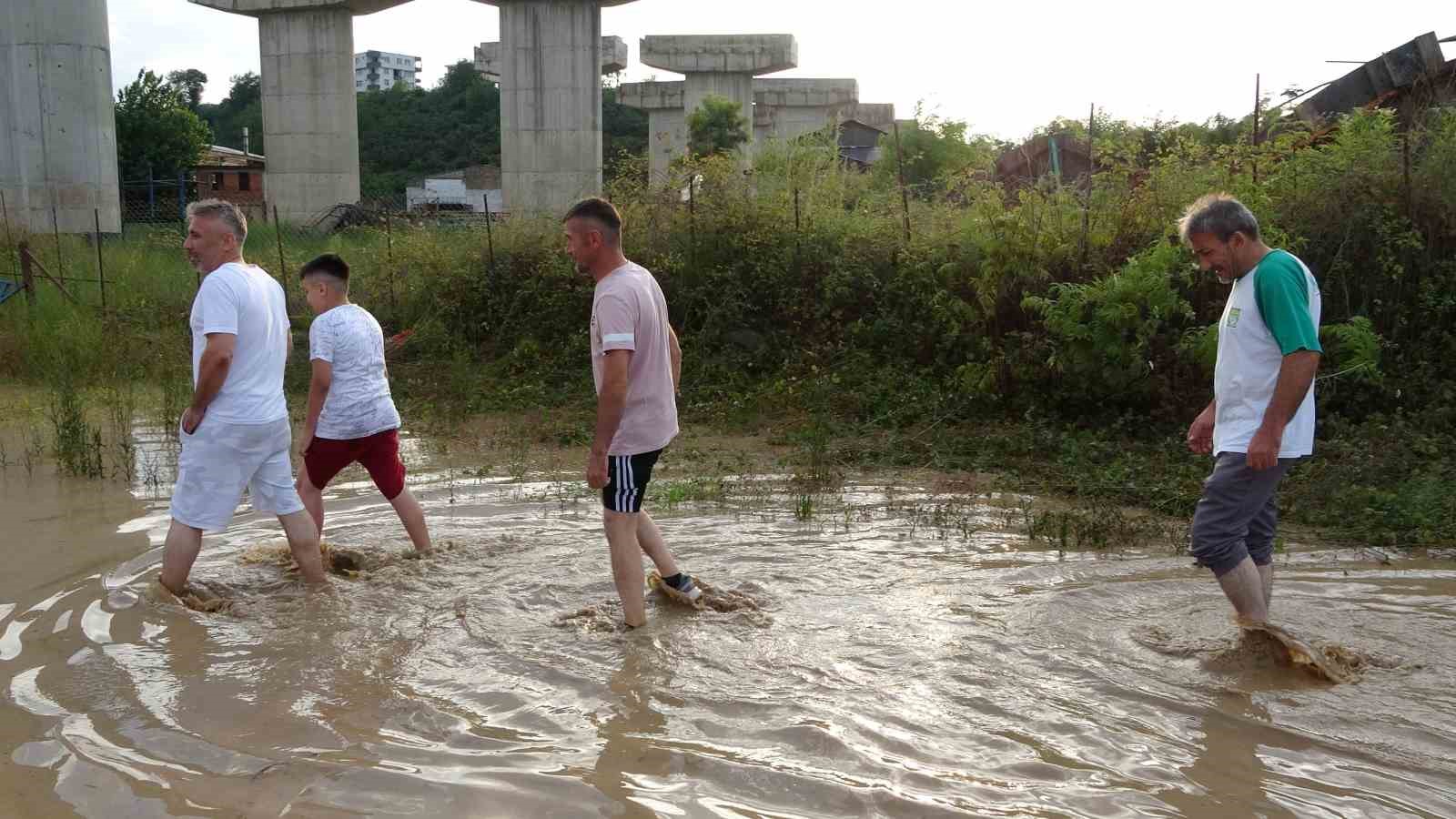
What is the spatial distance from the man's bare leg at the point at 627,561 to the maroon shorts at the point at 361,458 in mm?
1781

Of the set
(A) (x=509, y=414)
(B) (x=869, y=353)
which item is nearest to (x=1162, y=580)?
(B) (x=869, y=353)

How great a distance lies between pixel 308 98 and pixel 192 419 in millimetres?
26304

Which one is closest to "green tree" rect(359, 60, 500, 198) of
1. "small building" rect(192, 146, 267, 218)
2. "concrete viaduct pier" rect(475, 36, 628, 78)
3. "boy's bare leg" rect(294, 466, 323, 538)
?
"small building" rect(192, 146, 267, 218)

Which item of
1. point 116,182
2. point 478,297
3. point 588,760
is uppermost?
point 116,182

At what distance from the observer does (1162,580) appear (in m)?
6.38

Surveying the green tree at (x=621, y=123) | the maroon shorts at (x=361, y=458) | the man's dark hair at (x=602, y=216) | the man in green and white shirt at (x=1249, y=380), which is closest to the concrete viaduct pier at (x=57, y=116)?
the maroon shorts at (x=361, y=458)

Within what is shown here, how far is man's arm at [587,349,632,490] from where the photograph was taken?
4.97 meters

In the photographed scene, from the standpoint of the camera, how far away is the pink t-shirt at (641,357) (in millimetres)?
5047

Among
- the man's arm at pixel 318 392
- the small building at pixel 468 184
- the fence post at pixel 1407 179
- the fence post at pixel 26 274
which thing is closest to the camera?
the man's arm at pixel 318 392

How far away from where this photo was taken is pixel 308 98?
29625 mm

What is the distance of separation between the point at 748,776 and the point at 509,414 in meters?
8.63

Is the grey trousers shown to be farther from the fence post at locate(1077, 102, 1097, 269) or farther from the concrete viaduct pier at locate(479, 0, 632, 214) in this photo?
the concrete viaduct pier at locate(479, 0, 632, 214)

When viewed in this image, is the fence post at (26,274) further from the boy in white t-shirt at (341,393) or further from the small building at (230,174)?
the small building at (230,174)

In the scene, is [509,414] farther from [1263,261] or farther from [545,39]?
[545,39]
